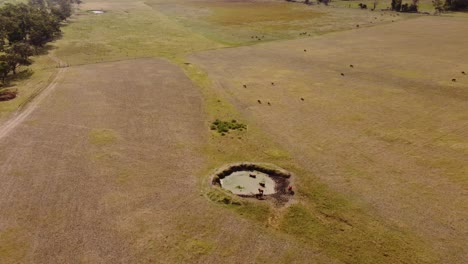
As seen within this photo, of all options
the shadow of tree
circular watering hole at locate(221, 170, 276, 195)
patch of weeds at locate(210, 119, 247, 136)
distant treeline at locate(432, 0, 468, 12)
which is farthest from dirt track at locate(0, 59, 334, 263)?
distant treeline at locate(432, 0, 468, 12)

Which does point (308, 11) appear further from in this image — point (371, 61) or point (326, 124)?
point (326, 124)

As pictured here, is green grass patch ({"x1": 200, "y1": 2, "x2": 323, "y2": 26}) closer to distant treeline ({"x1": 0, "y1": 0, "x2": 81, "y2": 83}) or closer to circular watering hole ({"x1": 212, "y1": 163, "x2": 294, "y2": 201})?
distant treeline ({"x1": 0, "y1": 0, "x2": 81, "y2": 83})

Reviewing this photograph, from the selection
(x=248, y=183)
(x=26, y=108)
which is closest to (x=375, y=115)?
(x=248, y=183)

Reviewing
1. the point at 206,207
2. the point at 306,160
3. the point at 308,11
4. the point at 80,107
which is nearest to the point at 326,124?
the point at 306,160

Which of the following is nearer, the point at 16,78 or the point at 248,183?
the point at 248,183

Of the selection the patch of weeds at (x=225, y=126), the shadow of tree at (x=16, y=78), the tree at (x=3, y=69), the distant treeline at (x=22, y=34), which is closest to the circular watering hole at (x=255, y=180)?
the patch of weeds at (x=225, y=126)

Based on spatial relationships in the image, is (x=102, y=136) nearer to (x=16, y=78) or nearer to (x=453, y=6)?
(x=16, y=78)
